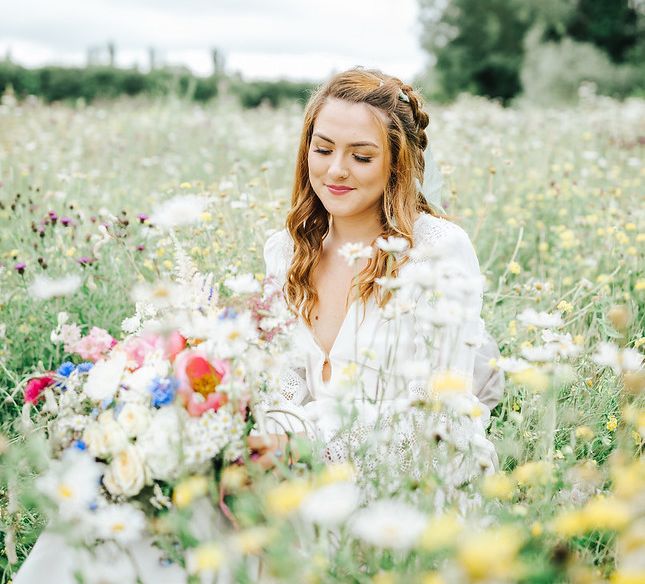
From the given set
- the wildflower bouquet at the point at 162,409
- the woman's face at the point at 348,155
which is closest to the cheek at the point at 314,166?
the woman's face at the point at 348,155

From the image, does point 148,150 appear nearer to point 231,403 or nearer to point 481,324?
point 481,324

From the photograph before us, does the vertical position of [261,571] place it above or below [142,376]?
below

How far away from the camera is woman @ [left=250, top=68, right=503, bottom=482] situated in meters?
2.18

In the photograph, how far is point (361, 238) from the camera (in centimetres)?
243

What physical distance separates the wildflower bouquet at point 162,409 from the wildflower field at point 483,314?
0.22 feet

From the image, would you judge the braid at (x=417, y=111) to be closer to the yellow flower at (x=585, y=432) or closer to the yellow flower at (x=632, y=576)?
the yellow flower at (x=585, y=432)

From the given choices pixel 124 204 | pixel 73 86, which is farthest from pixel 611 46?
pixel 124 204

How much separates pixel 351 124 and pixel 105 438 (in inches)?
48.5

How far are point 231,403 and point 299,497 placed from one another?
0.44 meters

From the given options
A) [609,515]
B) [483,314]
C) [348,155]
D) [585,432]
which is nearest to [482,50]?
[483,314]

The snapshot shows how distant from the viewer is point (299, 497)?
980mm

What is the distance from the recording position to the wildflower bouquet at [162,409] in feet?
4.17

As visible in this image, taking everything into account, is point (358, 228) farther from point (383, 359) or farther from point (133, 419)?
point (133, 419)

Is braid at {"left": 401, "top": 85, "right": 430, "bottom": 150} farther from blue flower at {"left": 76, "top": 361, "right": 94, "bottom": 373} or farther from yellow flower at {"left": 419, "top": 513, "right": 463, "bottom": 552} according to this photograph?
yellow flower at {"left": 419, "top": 513, "right": 463, "bottom": 552}
